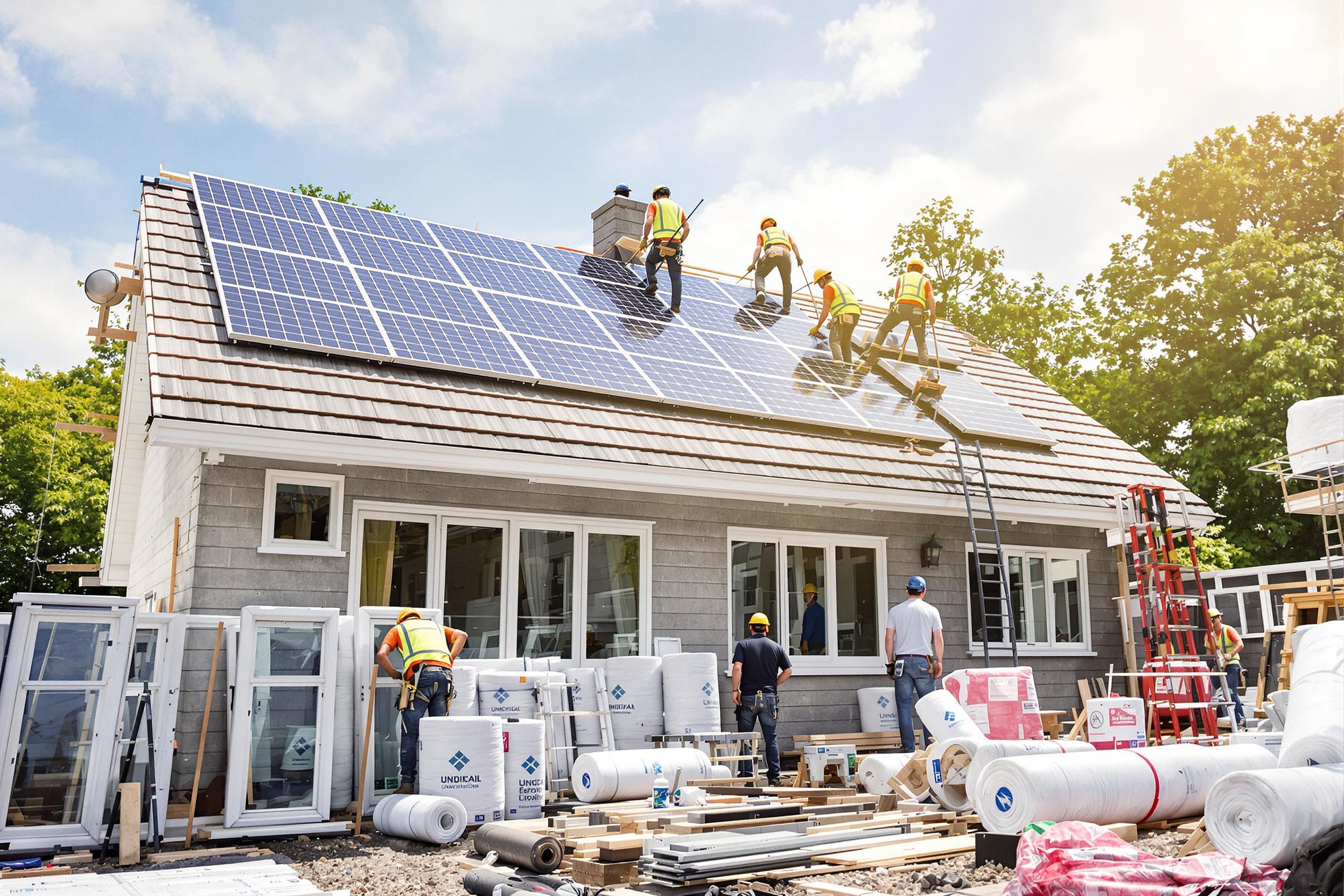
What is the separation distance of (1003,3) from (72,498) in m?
31.9

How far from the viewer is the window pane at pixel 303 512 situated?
31.0 feet

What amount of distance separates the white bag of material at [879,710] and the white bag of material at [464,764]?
17.3ft

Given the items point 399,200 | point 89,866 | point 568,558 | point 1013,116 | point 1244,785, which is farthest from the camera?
point 399,200

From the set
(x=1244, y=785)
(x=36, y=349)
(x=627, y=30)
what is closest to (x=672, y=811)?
(x=1244, y=785)

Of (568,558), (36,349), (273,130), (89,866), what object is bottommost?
(89,866)

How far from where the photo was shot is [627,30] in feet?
33.9

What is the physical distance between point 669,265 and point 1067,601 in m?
7.16

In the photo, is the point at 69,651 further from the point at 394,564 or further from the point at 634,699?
the point at 634,699

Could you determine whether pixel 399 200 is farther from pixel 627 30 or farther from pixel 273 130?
pixel 627 30

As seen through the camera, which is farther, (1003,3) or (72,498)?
(72,498)

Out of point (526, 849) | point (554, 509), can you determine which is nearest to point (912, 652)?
point (554, 509)

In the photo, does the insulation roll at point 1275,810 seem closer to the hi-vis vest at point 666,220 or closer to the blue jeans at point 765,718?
the blue jeans at point 765,718

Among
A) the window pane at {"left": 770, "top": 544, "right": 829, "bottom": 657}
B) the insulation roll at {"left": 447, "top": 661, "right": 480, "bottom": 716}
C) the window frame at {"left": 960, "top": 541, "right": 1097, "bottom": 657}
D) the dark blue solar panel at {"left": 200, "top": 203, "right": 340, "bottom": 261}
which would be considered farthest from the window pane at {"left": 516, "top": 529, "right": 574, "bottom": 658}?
the window frame at {"left": 960, "top": 541, "right": 1097, "bottom": 657}

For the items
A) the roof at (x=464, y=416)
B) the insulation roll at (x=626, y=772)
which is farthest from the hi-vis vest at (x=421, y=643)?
the roof at (x=464, y=416)
